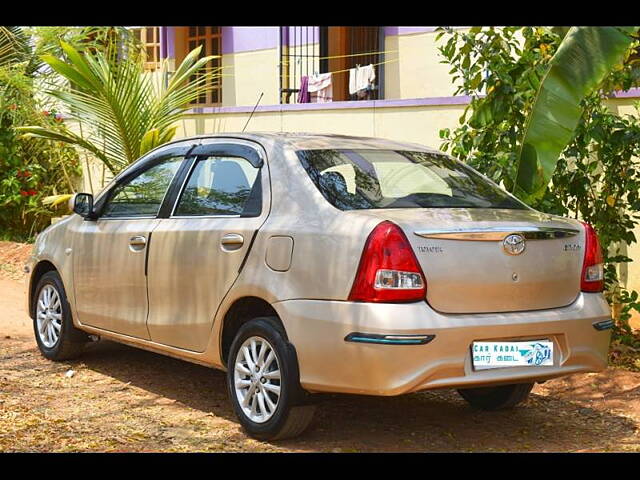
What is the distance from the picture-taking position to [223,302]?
18.8ft

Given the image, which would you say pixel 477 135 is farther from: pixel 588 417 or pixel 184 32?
pixel 184 32

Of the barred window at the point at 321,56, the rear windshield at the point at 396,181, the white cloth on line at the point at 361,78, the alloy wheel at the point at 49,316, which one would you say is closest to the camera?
the rear windshield at the point at 396,181

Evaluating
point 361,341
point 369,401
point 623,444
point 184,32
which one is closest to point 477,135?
point 369,401

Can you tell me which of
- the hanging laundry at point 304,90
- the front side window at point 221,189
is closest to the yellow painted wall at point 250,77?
the hanging laundry at point 304,90

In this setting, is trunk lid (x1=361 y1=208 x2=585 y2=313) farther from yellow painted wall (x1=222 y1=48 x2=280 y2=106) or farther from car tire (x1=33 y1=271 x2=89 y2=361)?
yellow painted wall (x1=222 y1=48 x2=280 y2=106)

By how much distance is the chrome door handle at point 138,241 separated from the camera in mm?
6480

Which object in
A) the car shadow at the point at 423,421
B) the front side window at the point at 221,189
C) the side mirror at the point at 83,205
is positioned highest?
the front side window at the point at 221,189

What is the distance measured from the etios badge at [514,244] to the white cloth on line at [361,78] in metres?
8.29

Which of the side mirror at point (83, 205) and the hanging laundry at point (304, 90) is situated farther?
the hanging laundry at point (304, 90)

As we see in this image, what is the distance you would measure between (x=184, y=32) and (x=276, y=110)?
14.9 ft

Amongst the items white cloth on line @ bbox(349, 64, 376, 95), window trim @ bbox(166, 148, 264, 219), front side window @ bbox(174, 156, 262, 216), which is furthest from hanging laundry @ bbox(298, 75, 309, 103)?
front side window @ bbox(174, 156, 262, 216)

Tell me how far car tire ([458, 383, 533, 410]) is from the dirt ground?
64mm

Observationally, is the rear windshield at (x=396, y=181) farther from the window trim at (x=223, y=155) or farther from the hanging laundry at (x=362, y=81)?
the hanging laundry at (x=362, y=81)

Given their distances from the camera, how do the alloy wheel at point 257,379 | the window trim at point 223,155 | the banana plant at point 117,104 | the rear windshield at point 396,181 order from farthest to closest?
1. the banana plant at point 117,104
2. the window trim at point 223,155
3. the rear windshield at point 396,181
4. the alloy wheel at point 257,379
